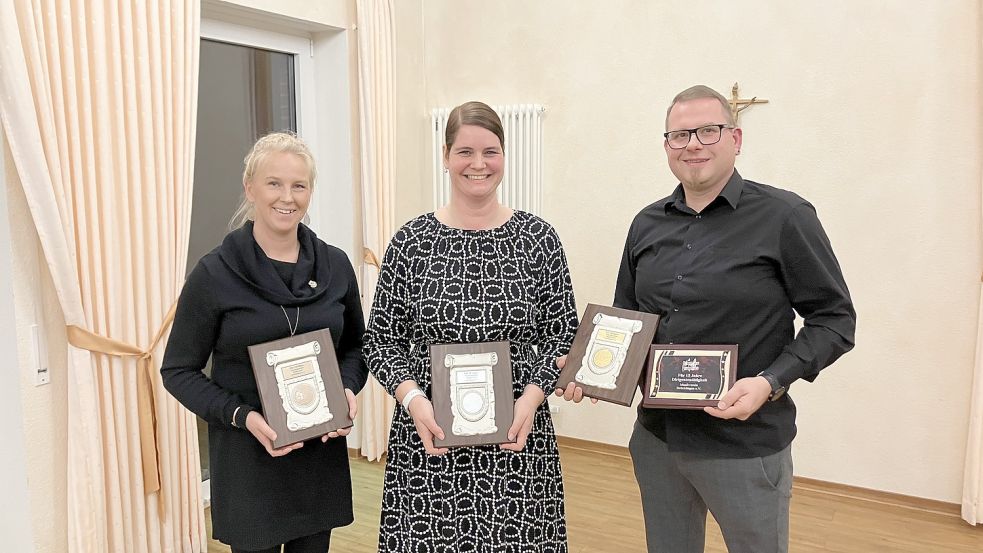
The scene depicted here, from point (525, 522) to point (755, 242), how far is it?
3.14 ft

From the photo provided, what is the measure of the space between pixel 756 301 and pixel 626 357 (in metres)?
0.36

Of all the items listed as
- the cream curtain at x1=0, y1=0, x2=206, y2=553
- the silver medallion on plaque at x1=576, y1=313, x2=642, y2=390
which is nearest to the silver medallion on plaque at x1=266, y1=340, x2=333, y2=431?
the silver medallion on plaque at x1=576, y1=313, x2=642, y2=390

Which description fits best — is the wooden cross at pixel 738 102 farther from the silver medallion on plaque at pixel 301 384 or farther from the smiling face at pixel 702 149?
the silver medallion on plaque at pixel 301 384

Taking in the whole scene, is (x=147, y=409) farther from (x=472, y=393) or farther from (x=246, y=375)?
(x=472, y=393)

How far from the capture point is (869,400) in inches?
143

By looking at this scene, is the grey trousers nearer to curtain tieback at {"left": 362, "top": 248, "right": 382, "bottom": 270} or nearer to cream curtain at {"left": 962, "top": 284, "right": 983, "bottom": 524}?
cream curtain at {"left": 962, "top": 284, "right": 983, "bottom": 524}

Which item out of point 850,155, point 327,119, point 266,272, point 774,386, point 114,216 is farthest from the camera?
point 327,119

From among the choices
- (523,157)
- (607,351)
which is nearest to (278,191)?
(607,351)

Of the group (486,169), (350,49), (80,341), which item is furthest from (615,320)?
(350,49)

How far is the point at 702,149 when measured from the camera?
1.83m

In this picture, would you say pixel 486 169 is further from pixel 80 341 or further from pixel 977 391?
pixel 977 391

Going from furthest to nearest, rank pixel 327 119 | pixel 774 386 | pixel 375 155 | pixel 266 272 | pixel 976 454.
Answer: pixel 327 119, pixel 375 155, pixel 976 454, pixel 266 272, pixel 774 386

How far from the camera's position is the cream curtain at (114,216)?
7.88 feet

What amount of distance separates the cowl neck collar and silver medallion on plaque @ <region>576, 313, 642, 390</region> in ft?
2.44
